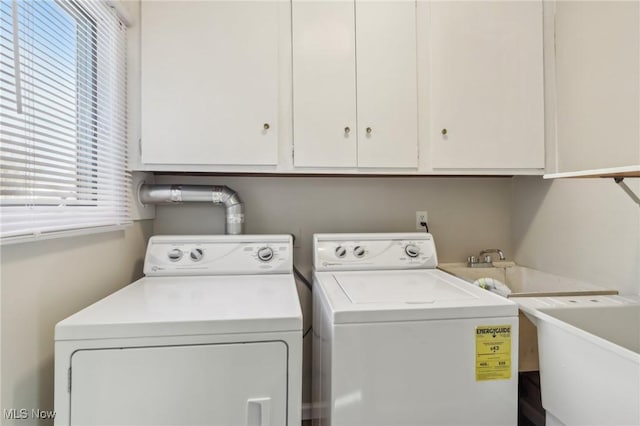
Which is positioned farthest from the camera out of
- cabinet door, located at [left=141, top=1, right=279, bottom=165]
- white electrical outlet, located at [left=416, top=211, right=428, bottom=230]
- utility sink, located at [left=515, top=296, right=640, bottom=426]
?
white electrical outlet, located at [left=416, top=211, right=428, bottom=230]

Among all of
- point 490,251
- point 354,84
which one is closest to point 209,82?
point 354,84

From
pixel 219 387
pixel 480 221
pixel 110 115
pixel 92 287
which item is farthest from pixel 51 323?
pixel 480 221

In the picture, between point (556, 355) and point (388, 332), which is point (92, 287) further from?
point (556, 355)

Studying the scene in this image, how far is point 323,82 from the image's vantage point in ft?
5.03

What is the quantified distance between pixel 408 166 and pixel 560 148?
0.83 m

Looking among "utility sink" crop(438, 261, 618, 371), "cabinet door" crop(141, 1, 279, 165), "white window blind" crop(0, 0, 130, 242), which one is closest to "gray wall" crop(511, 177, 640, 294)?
"utility sink" crop(438, 261, 618, 371)

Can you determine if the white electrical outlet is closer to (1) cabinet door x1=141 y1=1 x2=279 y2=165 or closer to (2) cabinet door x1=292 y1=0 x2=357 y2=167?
(2) cabinet door x1=292 y1=0 x2=357 y2=167

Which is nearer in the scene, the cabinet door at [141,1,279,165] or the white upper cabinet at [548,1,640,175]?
the white upper cabinet at [548,1,640,175]

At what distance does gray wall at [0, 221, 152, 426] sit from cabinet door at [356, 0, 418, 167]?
1.27 meters

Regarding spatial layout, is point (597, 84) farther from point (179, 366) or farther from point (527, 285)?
point (179, 366)

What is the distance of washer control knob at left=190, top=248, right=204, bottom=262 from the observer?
4.96 feet

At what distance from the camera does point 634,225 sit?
1275mm

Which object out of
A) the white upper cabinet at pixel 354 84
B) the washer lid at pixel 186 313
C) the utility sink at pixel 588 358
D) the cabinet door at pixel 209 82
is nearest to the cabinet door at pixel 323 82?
the white upper cabinet at pixel 354 84

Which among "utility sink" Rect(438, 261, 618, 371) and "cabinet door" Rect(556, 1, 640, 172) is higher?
"cabinet door" Rect(556, 1, 640, 172)
